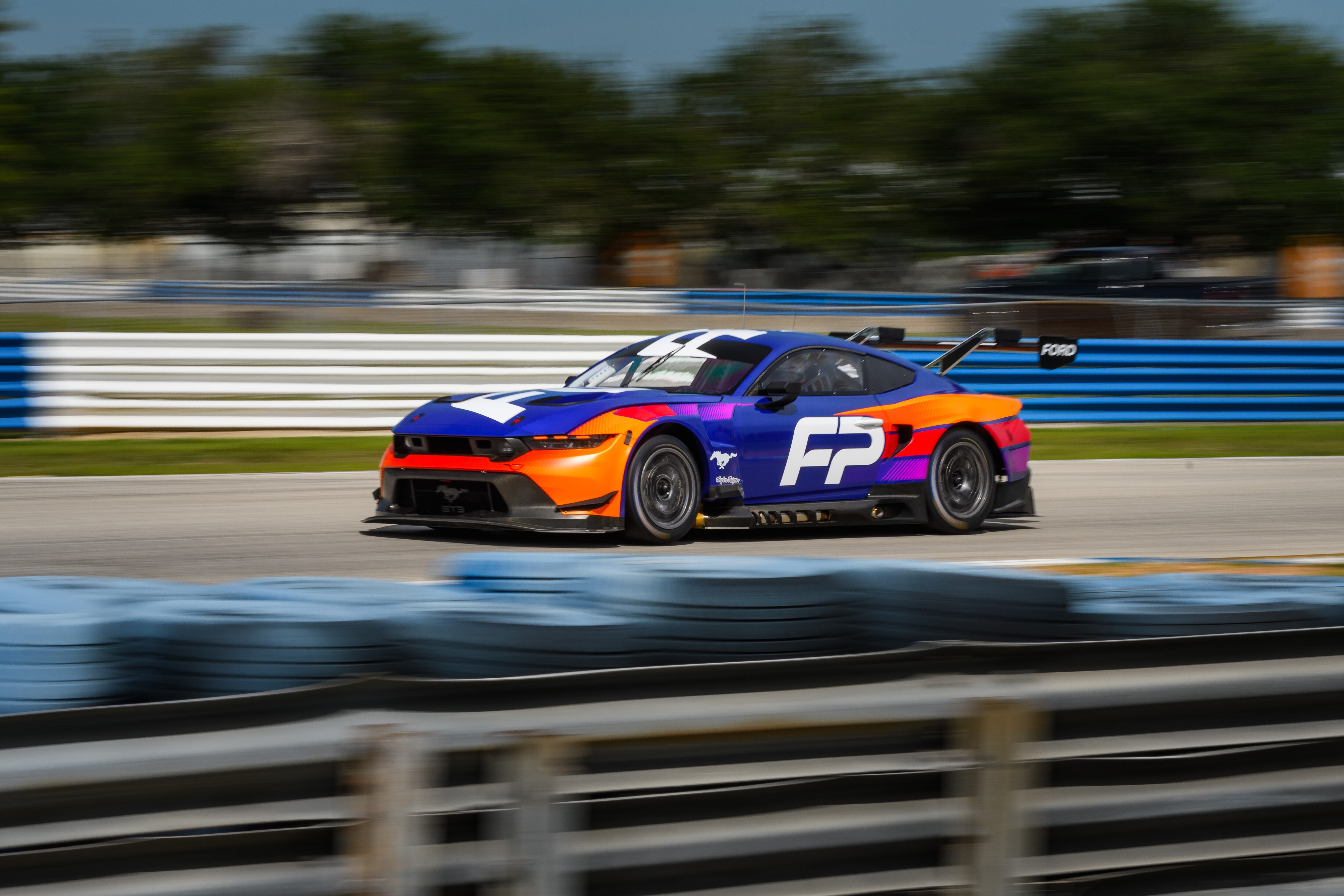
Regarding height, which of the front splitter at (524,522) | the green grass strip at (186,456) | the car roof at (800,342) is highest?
the car roof at (800,342)

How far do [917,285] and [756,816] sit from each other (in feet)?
108

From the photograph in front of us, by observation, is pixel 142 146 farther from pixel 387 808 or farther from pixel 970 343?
pixel 387 808

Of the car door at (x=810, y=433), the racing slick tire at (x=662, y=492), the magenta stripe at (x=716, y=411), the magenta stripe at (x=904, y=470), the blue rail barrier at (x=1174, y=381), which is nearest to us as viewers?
the racing slick tire at (x=662, y=492)

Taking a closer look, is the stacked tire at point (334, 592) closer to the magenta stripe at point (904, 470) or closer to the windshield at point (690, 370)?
the windshield at point (690, 370)

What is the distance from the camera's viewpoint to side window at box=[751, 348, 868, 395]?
8195 mm

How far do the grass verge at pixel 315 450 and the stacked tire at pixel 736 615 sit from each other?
8.52m

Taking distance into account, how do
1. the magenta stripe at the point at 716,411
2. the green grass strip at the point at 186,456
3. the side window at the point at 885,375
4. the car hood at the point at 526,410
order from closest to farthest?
the car hood at the point at 526,410, the magenta stripe at the point at 716,411, the side window at the point at 885,375, the green grass strip at the point at 186,456

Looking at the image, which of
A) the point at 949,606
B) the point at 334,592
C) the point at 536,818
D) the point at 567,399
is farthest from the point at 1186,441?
the point at 536,818

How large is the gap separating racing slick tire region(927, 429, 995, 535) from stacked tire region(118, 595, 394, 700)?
646 cm

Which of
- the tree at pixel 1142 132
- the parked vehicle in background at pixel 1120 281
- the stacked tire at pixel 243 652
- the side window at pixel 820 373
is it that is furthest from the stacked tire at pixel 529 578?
the tree at pixel 1142 132

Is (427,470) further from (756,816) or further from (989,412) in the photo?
(756,816)

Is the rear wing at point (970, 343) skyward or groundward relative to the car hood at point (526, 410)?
skyward

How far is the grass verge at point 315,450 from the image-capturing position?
1107 centimetres

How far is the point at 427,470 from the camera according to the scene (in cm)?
744
